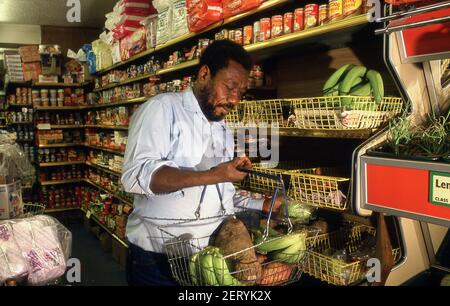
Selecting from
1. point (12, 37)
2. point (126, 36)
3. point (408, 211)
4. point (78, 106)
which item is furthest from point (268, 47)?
point (12, 37)

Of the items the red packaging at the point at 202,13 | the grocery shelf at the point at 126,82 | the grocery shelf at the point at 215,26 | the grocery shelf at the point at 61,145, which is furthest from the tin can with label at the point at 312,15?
the grocery shelf at the point at 61,145

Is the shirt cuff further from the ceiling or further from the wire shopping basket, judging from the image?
the ceiling

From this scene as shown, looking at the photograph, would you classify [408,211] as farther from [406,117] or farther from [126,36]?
[126,36]

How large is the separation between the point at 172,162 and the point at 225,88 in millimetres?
410

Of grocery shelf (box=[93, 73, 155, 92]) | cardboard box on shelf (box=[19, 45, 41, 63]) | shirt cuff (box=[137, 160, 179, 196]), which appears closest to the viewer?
shirt cuff (box=[137, 160, 179, 196])

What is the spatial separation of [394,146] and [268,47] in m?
1.11

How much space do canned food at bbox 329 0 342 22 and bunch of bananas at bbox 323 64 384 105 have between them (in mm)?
270

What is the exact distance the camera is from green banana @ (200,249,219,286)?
4.40ft

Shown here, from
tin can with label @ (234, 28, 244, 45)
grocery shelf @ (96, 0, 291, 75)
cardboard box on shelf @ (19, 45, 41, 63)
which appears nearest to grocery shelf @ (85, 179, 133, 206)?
grocery shelf @ (96, 0, 291, 75)

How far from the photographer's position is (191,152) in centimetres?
190

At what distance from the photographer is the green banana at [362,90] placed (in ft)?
6.09

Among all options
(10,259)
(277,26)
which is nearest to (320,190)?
(277,26)

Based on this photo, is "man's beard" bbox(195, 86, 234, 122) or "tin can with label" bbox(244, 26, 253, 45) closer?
"man's beard" bbox(195, 86, 234, 122)

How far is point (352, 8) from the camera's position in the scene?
1.81 metres
